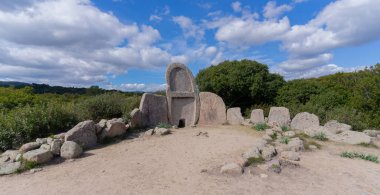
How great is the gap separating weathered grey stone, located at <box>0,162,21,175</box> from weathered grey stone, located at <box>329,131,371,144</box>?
8.62 metres

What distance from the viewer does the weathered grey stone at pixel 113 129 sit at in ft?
27.9

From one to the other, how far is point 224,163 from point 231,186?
1.19 metres

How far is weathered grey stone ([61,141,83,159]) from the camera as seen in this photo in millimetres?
6867

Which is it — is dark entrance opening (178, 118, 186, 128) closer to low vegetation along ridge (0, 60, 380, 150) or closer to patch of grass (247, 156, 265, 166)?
low vegetation along ridge (0, 60, 380, 150)

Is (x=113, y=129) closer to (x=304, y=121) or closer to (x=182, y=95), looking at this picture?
(x=182, y=95)

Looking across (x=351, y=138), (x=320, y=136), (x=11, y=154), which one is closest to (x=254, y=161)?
(x=320, y=136)

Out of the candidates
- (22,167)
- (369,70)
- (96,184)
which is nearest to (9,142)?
(22,167)

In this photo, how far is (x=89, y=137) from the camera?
7.94m

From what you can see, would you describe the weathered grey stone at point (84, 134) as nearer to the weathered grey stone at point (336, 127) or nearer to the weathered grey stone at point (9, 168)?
the weathered grey stone at point (9, 168)

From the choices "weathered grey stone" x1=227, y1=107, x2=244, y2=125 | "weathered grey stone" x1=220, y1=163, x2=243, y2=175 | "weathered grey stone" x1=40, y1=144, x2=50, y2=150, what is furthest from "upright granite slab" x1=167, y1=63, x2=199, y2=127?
"weathered grey stone" x1=220, y1=163, x2=243, y2=175

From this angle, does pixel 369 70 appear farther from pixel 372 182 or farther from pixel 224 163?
pixel 224 163

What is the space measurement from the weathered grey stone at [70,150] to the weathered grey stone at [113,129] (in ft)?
4.63

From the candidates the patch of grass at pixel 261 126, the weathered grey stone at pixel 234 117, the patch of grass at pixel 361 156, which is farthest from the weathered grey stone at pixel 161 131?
the patch of grass at pixel 361 156

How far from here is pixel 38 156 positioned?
6465 millimetres
